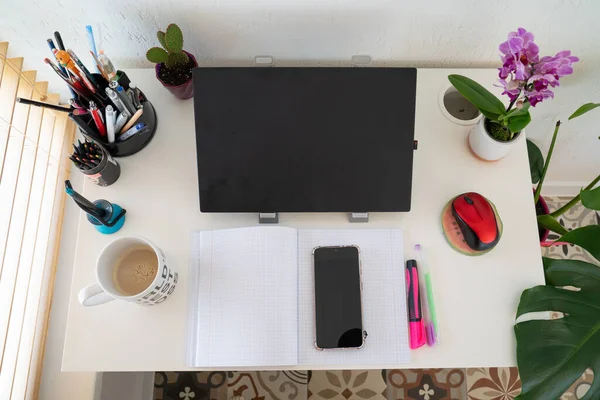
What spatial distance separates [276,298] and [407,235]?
0.82 ft

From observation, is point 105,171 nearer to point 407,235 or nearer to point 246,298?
point 246,298

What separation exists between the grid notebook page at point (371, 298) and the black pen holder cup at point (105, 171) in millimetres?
346

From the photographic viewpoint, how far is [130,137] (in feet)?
2.49

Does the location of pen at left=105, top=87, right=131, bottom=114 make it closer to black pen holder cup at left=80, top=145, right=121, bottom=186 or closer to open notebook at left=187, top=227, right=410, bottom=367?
black pen holder cup at left=80, top=145, right=121, bottom=186

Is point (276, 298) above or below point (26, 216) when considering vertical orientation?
below

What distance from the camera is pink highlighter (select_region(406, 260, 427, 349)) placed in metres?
0.70

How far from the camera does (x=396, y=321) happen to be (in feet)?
2.32

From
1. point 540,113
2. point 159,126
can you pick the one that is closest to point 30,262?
point 159,126

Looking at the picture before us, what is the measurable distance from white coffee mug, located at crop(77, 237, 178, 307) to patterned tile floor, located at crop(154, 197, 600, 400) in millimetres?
810

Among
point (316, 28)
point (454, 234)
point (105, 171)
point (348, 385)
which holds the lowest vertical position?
point (348, 385)

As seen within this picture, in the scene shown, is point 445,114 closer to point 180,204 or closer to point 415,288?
point 415,288

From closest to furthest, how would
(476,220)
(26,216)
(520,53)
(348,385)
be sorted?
(520,53) → (476,220) → (26,216) → (348,385)

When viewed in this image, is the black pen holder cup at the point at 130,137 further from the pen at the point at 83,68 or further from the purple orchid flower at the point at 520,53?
the purple orchid flower at the point at 520,53

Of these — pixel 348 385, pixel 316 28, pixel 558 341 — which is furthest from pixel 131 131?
pixel 348 385
